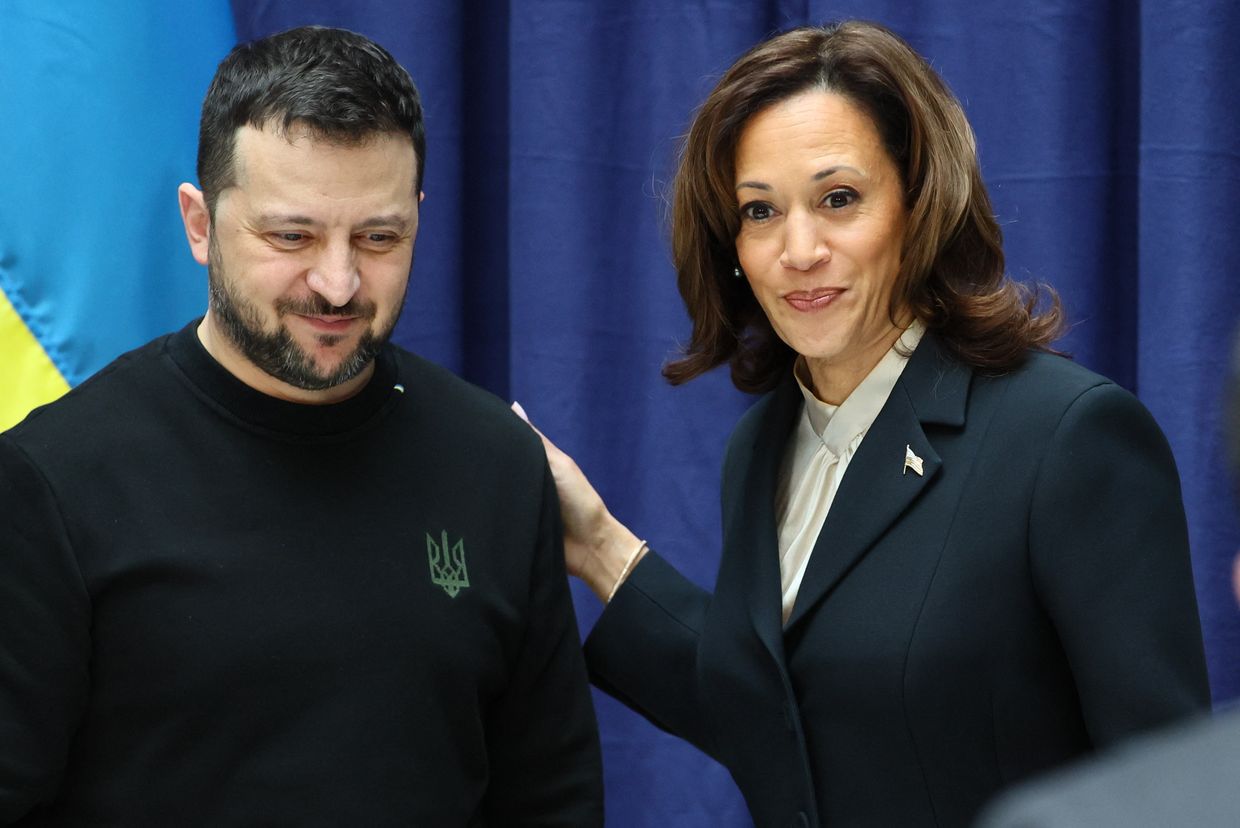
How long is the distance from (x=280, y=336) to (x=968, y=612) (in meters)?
0.65

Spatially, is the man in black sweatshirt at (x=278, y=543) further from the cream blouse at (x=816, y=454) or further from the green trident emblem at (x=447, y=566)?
the cream blouse at (x=816, y=454)

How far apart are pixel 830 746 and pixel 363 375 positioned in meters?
0.56

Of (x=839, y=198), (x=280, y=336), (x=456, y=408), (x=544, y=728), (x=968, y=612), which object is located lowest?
(x=544, y=728)

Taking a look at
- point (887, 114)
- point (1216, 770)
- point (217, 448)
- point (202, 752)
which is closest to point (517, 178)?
point (887, 114)

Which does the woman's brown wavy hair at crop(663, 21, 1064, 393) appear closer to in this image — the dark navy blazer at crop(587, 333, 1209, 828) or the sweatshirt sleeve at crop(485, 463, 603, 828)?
the dark navy blazer at crop(587, 333, 1209, 828)

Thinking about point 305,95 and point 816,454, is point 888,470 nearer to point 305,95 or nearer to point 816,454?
point 816,454

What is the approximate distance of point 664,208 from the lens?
7.21 ft

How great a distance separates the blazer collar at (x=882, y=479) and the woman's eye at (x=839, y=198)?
0.16 m

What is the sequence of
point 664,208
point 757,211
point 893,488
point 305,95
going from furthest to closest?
point 664,208 → point 757,211 → point 893,488 → point 305,95

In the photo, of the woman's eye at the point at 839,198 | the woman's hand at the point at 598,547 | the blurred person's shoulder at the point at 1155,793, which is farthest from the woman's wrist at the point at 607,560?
the blurred person's shoulder at the point at 1155,793

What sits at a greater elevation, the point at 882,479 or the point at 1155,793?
the point at 1155,793

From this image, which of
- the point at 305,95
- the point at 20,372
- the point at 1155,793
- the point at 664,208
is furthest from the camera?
the point at 664,208

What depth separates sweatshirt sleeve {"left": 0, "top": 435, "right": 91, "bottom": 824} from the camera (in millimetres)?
1237

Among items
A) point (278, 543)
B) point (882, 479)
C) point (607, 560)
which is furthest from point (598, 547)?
point (278, 543)
